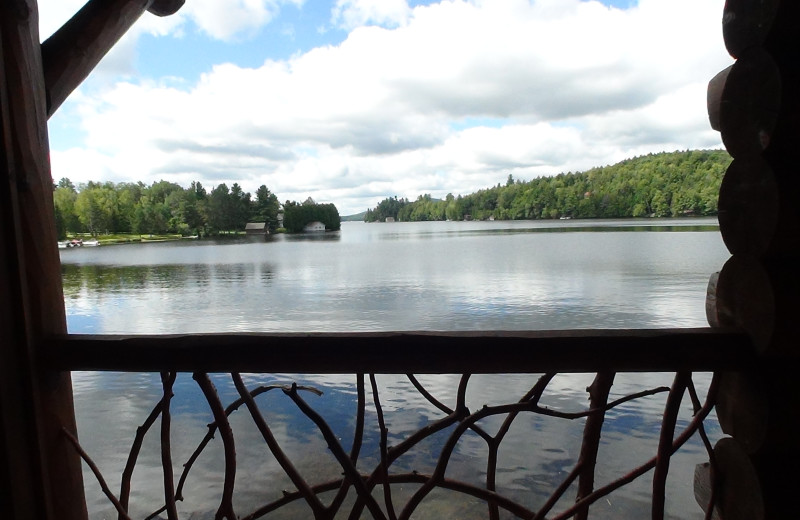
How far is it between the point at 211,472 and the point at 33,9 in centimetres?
414

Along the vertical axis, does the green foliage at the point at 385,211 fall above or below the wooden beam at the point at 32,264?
above

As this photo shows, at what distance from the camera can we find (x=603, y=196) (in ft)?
112

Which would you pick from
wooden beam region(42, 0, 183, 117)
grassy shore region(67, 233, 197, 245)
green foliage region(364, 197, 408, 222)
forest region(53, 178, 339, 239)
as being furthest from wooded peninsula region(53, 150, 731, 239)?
green foliage region(364, 197, 408, 222)

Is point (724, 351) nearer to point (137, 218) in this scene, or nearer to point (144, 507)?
point (144, 507)

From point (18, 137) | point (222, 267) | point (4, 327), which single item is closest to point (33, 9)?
point (18, 137)

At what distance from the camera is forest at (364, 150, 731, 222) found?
15.1 meters

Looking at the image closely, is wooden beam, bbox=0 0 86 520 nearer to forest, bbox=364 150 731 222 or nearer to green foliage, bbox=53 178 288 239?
forest, bbox=364 150 731 222

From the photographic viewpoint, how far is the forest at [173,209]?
22.9m

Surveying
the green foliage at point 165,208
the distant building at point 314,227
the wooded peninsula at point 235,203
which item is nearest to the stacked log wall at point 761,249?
the wooded peninsula at point 235,203

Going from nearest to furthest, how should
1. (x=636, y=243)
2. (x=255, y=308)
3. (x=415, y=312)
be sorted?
(x=415, y=312) → (x=255, y=308) → (x=636, y=243)

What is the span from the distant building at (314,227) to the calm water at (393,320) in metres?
2.26

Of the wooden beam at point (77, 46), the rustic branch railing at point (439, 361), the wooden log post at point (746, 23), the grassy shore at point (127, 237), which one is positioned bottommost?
the rustic branch railing at point (439, 361)

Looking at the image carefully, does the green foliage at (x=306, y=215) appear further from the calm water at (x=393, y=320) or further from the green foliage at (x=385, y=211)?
the green foliage at (x=385, y=211)

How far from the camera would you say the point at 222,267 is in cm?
2786
